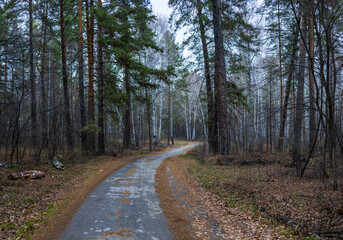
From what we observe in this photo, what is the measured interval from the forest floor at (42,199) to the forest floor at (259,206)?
91.0 inches

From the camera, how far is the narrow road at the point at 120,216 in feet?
14.1

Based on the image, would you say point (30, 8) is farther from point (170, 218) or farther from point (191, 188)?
point (170, 218)

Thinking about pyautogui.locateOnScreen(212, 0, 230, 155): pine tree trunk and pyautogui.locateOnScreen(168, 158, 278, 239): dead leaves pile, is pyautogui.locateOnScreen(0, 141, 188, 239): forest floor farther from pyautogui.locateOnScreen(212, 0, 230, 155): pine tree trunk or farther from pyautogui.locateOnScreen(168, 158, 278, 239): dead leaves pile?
pyautogui.locateOnScreen(212, 0, 230, 155): pine tree trunk

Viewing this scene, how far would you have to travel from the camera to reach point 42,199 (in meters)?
6.39

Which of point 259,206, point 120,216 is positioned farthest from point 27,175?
point 259,206

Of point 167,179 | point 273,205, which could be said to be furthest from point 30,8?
point 273,205

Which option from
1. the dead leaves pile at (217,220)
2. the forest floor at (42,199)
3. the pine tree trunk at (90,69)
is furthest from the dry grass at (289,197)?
the pine tree trunk at (90,69)

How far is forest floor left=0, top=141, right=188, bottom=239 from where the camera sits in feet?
15.0

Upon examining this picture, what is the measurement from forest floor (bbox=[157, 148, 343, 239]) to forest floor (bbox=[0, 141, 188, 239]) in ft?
7.59

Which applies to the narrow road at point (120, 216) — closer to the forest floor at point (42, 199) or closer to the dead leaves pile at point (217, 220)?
the forest floor at point (42, 199)

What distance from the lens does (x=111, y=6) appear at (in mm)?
15180

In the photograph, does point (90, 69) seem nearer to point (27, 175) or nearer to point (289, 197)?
point (27, 175)

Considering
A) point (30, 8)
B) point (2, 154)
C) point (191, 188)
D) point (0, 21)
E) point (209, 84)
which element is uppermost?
point (30, 8)

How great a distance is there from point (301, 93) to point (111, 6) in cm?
1214
